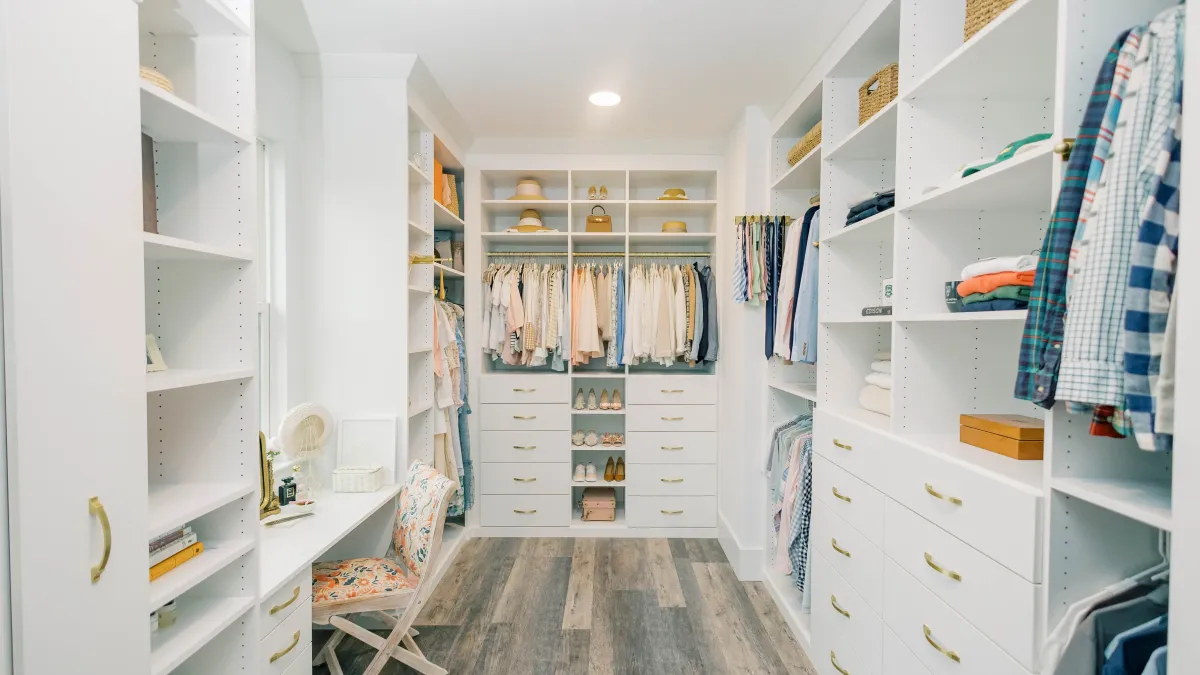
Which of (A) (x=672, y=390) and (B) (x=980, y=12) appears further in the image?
(A) (x=672, y=390)

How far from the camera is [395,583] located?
1.97 m

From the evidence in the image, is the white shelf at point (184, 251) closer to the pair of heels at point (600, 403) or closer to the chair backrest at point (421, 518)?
the chair backrest at point (421, 518)

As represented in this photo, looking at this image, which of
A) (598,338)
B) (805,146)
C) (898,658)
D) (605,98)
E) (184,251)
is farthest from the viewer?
(598,338)

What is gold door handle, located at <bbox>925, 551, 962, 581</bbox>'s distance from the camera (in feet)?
4.33

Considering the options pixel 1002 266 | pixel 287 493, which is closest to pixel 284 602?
pixel 287 493

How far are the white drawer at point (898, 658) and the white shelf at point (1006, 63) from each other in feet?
5.11

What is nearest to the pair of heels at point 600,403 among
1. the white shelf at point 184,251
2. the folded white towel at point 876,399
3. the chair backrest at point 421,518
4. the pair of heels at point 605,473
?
the pair of heels at point 605,473

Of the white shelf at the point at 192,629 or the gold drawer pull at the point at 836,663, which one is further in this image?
the gold drawer pull at the point at 836,663

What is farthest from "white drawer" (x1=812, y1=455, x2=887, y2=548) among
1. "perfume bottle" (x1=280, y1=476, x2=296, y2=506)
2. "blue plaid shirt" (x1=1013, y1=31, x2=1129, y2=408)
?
"perfume bottle" (x1=280, y1=476, x2=296, y2=506)

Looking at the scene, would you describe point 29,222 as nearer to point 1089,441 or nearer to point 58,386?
point 58,386

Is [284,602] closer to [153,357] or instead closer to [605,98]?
[153,357]

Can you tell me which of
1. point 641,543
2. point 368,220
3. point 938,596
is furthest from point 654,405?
point 938,596

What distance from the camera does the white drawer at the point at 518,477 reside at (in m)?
3.59

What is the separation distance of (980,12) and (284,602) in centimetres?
248
